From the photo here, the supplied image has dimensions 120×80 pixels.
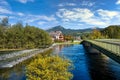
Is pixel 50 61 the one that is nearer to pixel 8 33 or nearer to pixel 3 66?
pixel 3 66

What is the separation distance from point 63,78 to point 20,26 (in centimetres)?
10864

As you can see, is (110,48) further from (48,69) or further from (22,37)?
(22,37)

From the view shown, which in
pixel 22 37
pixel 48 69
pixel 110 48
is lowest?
pixel 48 69

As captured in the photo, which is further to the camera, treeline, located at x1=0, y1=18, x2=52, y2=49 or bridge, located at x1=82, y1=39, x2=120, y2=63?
treeline, located at x1=0, y1=18, x2=52, y2=49

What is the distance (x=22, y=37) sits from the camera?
125 meters

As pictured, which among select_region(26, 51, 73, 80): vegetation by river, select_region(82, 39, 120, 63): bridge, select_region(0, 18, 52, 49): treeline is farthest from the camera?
select_region(0, 18, 52, 49): treeline

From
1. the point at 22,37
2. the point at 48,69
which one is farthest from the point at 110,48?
the point at 22,37

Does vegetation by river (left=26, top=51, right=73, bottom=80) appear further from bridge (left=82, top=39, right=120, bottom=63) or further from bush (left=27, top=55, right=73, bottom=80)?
bridge (left=82, top=39, right=120, bottom=63)

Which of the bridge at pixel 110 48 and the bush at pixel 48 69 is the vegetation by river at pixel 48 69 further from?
the bridge at pixel 110 48

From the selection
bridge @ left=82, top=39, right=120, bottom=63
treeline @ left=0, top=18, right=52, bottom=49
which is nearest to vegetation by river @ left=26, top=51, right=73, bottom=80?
bridge @ left=82, top=39, right=120, bottom=63

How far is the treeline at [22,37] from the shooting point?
401ft

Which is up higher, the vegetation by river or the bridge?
the bridge

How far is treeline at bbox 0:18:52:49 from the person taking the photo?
12225 centimetres

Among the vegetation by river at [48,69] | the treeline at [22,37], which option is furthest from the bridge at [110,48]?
the treeline at [22,37]
